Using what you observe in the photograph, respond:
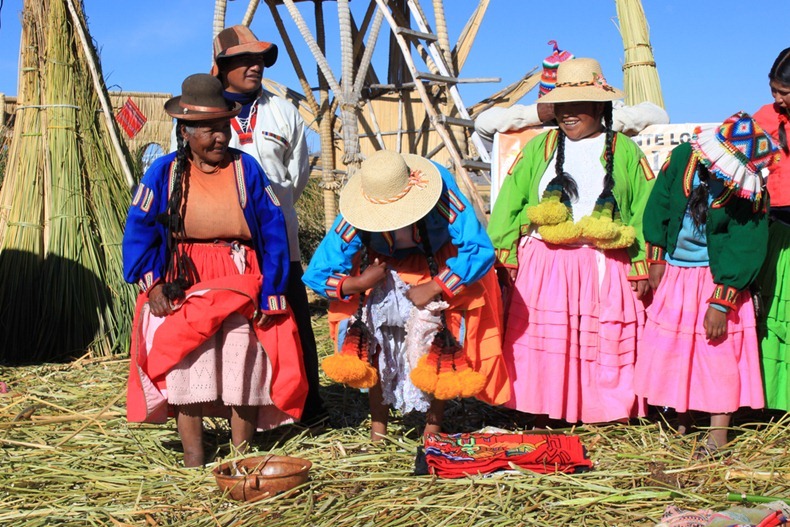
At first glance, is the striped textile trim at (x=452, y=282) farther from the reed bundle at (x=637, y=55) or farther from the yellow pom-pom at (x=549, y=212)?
the reed bundle at (x=637, y=55)

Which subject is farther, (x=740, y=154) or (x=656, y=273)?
(x=656, y=273)

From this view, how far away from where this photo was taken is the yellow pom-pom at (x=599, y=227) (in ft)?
13.9

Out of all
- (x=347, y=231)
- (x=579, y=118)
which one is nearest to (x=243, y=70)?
(x=347, y=231)

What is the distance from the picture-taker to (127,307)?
6.51m

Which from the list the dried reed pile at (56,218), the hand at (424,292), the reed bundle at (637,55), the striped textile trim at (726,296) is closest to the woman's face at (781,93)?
the striped textile trim at (726,296)

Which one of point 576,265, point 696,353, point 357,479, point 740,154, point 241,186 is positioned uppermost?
point 740,154

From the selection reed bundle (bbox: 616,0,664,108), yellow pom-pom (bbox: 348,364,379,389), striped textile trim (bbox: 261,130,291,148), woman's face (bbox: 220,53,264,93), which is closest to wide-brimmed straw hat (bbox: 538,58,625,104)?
striped textile trim (bbox: 261,130,291,148)

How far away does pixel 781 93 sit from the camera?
13.4 ft

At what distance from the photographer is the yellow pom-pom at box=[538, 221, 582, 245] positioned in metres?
4.32

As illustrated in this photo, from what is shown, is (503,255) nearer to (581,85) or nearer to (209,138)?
(581,85)

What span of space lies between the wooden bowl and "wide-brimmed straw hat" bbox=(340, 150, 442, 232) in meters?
1.01

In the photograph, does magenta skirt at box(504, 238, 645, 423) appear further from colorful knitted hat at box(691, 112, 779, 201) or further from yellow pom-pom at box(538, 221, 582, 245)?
colorful knitted hat at box(691, 112, 779, 201)

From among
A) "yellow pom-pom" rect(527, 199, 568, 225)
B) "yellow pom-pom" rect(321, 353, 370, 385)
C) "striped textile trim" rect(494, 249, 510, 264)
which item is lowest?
"yellow pom-pom" rect(321, 353, 370, 385)

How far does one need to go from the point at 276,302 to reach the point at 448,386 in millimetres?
838
